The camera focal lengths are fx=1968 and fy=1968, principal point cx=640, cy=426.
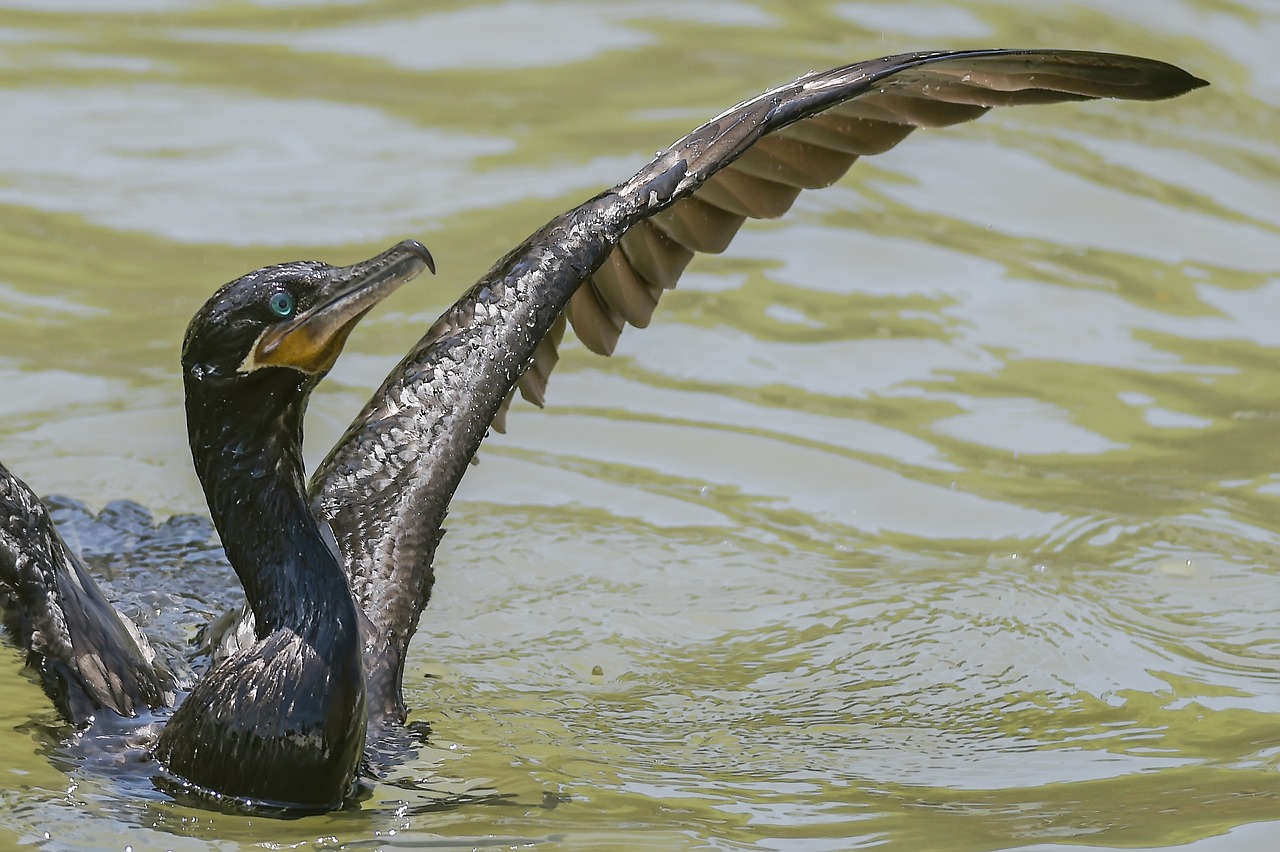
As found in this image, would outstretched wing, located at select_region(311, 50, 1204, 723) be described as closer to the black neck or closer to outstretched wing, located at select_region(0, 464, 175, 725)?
the black neck

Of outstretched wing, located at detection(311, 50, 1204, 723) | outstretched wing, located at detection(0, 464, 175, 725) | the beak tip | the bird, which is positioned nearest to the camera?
the beak tip

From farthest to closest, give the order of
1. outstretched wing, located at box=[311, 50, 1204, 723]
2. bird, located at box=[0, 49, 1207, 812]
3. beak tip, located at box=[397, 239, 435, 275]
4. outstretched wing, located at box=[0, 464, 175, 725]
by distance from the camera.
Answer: outstretched wing, located at box=[311, 50, 1204, 723]
outstretched wing, located at box=[0, 464, 175, 725]
bird, located at box=[0, 49, 1207, 812]
beak tip, located at box=[397, 239, 435, 275]

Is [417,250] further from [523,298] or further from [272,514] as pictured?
[523,298]

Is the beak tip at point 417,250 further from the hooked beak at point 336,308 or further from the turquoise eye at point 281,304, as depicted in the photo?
the turquoise eye at point 281,304

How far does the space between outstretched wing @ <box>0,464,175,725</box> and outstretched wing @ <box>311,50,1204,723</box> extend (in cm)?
67

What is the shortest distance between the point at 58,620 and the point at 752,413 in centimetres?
334

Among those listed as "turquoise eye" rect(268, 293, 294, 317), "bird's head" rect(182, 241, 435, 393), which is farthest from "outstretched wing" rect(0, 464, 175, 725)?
"turquoise eye" rect(268, 293, 294, 317)

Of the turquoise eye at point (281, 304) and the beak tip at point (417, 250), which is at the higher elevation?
the beak tip at point (417, 250)

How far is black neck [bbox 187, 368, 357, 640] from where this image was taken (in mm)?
4699

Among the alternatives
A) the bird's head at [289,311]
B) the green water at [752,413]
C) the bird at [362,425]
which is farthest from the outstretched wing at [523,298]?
the bird's head at [289,311]

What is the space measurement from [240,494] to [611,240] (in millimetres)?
1375

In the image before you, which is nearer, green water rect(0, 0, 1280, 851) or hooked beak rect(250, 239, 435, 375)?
hooked beak rect(250, 239, 435, 375)

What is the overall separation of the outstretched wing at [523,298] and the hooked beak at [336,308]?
3.62 feet

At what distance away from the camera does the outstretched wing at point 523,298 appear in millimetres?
5492
